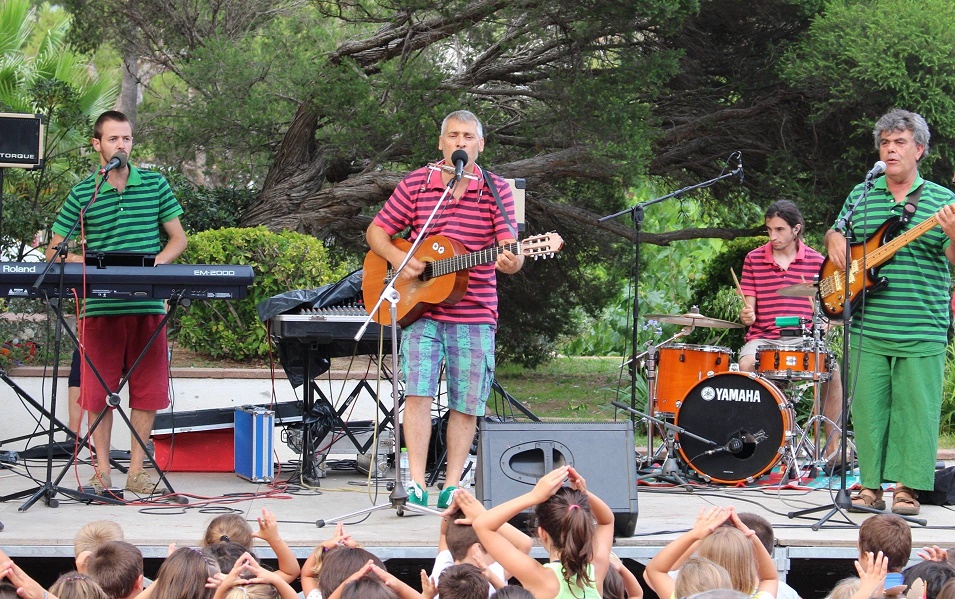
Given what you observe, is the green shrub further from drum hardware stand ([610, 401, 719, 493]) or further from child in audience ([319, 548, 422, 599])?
child in audience ([319, 548, 422, 599])

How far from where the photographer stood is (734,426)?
679 centimetres

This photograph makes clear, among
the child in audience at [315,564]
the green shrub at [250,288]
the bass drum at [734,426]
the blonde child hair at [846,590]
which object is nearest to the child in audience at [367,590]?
the child in audience at [315,564]

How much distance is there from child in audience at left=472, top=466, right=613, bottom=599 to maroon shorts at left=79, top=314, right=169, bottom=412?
110 inches

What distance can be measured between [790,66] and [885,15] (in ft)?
2.91

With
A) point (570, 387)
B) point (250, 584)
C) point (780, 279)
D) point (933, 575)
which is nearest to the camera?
point (250, 584)

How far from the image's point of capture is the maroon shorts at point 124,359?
18.9 feet

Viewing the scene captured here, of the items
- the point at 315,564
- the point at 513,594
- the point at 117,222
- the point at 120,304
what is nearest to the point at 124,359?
the point at 120,304

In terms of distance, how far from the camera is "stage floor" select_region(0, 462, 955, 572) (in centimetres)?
464

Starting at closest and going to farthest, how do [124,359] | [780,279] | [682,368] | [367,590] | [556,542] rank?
[367,590] < [556,542] < [124,359] < [682,368] < [780,279]

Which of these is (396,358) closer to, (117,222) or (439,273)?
(439,273)

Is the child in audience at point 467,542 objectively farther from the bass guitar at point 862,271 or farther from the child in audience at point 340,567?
the bass guitar at point 862,271

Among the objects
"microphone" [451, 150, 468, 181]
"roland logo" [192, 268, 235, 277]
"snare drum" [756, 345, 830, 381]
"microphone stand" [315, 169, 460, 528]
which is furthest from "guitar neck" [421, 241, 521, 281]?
"snare drum" [756, 345, 830, 381]

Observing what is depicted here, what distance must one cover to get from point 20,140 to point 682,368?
4.22 m

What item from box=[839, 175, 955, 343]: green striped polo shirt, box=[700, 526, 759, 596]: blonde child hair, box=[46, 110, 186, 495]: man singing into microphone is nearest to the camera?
box=[700, 526, 759, 596]: blonde child hair
